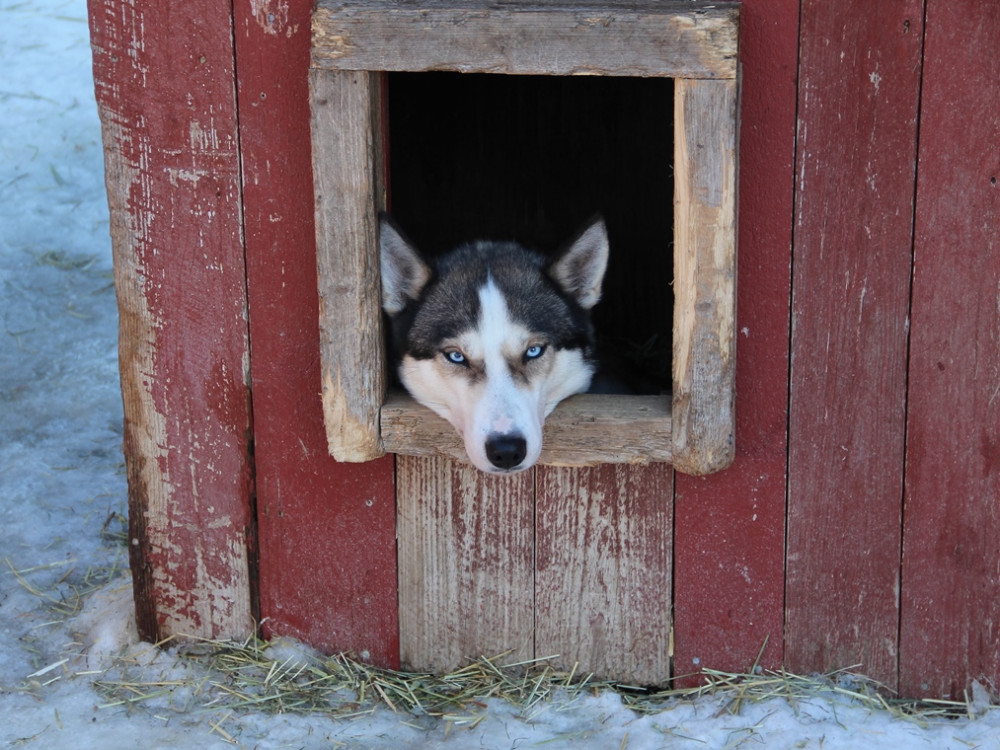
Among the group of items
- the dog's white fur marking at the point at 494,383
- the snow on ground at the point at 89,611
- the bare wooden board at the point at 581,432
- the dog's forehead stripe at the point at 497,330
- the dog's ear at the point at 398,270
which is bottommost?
the snow on ground at the point at 89,611

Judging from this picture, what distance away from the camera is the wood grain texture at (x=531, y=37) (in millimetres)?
2785

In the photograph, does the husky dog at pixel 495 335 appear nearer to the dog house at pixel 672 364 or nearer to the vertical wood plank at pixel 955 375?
the dog house at pixel 672 364

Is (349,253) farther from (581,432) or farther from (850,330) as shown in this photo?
(850,330)

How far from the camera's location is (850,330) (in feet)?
10.2

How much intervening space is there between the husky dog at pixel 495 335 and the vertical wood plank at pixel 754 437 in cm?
47

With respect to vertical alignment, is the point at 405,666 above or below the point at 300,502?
below

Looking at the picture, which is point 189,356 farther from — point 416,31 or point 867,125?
point 867,125

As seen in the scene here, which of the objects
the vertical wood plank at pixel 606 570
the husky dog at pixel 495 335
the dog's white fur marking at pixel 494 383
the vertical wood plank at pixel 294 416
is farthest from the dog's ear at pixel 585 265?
the vertical wood plank at pixel 294 416

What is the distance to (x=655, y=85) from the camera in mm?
4973

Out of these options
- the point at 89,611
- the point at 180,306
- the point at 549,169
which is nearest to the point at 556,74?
the point at 180,306

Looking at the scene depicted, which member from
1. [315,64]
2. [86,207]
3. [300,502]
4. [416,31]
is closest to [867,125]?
[416,31]

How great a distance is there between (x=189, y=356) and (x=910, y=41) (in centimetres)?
214

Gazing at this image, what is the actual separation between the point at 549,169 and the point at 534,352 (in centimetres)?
221

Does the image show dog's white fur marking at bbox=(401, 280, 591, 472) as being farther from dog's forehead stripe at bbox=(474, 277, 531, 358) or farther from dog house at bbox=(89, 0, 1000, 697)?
dog house at bbox=(89, 0, 1000, 697)
